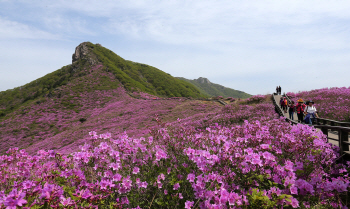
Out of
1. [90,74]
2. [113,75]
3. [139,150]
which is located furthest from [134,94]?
[139,150]

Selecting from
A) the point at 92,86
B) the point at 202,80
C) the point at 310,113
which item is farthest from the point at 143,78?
the point at 202,80

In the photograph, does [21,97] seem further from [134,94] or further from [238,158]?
[238,158]

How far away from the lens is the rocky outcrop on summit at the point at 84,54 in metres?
50.4

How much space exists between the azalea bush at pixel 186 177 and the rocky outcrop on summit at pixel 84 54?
173 feet

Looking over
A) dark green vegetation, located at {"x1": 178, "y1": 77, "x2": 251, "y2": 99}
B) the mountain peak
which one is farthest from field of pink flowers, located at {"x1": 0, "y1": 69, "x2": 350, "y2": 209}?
the mountain peak

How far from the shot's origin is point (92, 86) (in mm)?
39781

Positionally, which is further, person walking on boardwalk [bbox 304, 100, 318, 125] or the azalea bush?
person walking on boardwalk [bbox 304, 100, 318, 125]

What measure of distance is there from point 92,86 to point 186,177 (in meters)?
42.1

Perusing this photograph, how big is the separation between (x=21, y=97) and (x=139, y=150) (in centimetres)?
4929

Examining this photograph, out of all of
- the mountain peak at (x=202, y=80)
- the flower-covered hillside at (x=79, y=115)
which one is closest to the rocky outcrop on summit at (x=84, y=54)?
the flower-covered hillside at (x=79, y=115)

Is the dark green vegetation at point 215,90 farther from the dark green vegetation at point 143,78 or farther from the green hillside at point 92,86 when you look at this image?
the green hillside at point 92,86

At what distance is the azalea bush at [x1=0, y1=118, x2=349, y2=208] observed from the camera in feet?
6.61

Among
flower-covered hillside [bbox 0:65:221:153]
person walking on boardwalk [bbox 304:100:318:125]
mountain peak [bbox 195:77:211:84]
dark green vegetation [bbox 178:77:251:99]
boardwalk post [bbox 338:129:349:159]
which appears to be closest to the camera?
boardwalk post [bbox 338:129:349:159]

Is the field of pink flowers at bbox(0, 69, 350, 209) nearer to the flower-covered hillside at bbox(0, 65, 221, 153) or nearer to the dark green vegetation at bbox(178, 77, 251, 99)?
the flower-covered hillside at bbox(0, 65, 221, 153)
